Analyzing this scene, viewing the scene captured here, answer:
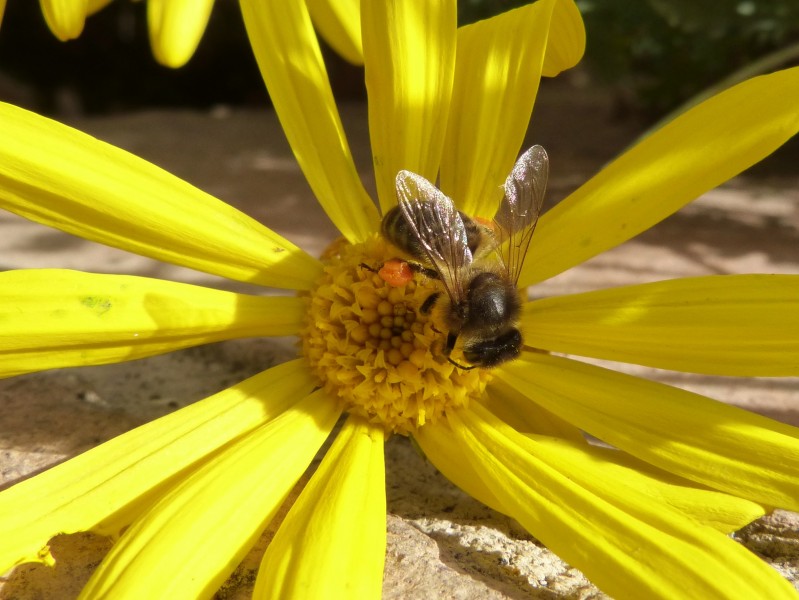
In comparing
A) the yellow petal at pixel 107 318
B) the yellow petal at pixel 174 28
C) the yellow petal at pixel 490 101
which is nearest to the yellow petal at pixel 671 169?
the yellow petal at pixel 490 101

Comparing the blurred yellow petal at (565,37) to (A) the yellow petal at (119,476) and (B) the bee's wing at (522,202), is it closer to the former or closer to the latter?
(B) the bee's wing at (522,202)

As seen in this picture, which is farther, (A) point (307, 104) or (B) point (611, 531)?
(A) point (307, 104)

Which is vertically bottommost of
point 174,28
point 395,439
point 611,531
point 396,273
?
point 611,531

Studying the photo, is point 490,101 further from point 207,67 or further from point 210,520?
point 207,67

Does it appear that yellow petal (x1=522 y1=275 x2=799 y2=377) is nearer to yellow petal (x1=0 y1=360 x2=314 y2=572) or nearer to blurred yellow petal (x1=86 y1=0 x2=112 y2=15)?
yellow petal (x1=0 y1=360 x2=314 y2=572)

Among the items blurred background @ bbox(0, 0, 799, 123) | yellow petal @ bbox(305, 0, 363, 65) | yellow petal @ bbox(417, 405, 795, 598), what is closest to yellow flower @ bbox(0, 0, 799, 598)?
yellow petal @ bbox(417, 405, 795, 598)

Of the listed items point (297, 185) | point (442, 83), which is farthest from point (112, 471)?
point (297, 185)

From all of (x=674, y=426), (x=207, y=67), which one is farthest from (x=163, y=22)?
(x=207, y=67)
